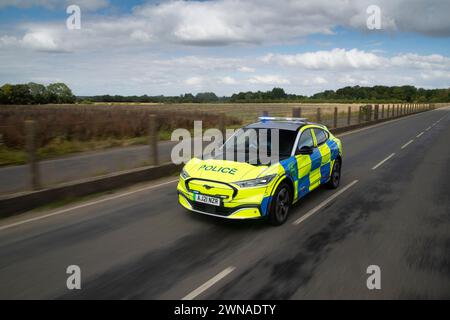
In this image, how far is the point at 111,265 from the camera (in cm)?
437

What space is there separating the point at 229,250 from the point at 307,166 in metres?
2.55

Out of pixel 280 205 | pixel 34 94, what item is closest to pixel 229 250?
pixel 280 205

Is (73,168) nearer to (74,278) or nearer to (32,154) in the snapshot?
(32,154)

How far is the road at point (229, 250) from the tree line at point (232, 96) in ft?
174

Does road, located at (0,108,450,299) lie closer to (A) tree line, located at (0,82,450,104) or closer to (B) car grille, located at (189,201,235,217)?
(B) car grille, located at (189,201,235,217)

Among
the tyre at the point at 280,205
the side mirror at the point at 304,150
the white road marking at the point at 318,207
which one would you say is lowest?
the white road marking at the point at 318,207

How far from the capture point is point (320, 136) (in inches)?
303

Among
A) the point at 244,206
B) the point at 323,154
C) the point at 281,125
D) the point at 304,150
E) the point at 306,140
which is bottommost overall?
the point at 244,206

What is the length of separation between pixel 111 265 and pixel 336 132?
733 inches

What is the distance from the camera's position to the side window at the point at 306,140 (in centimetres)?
655

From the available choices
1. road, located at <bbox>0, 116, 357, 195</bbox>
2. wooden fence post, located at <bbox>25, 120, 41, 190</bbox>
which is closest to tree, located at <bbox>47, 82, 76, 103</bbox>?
road, located at <bbox>0, 116, 357, 195</bbox>

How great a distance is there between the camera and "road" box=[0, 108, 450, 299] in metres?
3.83

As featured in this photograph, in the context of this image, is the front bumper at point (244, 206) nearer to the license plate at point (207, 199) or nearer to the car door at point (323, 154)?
the license plate at point (207, 199)
